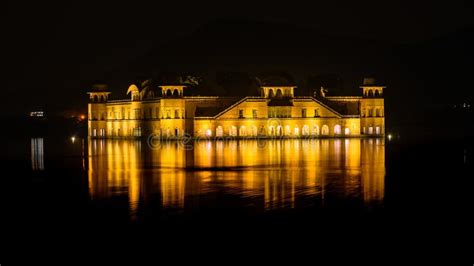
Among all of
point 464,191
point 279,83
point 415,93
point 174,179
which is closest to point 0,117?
point 279,83

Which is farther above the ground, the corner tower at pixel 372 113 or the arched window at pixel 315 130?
the corner tower at pixel 372 113

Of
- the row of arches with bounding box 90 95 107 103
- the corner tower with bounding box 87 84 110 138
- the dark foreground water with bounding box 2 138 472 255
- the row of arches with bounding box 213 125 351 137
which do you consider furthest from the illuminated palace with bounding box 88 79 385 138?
the dark foreground water with bounding box 2 138 472 255

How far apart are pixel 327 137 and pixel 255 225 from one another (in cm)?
6011

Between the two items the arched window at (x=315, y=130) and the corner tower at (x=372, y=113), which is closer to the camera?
the arched window at (x=315, y=130)

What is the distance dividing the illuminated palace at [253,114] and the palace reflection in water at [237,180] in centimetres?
2998

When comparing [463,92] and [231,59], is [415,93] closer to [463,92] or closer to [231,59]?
[463,92]

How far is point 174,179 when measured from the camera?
31812 mm

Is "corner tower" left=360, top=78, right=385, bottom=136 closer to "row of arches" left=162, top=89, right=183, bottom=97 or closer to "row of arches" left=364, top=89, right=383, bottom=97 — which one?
"row of arches" left=364, top=89, right=383, bottom=97

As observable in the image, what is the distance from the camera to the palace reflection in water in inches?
973

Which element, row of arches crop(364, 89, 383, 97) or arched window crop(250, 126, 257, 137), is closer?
arched window crop(250, 126, 257, 137)

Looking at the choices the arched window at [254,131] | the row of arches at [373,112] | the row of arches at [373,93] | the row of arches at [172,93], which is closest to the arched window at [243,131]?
the arched window at [254,131]

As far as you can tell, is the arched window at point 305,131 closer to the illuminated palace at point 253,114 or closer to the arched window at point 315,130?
the illuminated palace at point 253,114

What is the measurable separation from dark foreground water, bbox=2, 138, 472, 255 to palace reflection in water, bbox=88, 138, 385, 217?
41 millimetres

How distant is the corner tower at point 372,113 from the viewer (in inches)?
3231
